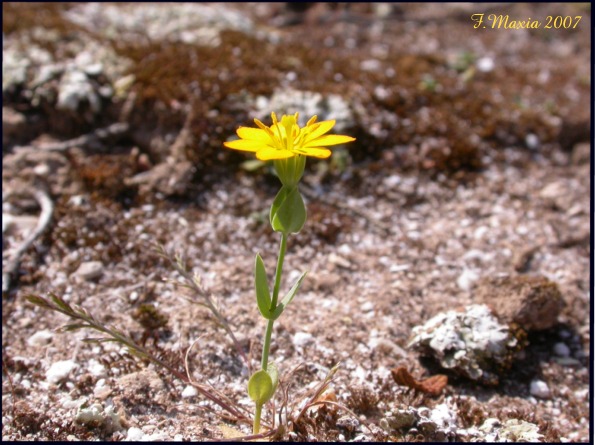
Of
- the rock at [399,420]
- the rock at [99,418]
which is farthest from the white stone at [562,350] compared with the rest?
the rock at [99,418]

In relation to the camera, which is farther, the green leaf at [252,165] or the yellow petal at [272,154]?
the green leaf at [252,165]

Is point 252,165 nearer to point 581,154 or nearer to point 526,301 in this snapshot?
point 526,301

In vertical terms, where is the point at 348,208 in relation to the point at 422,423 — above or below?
above

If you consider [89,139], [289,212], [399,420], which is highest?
[89,139]

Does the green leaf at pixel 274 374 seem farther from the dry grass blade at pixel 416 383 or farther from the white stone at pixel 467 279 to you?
the white stone at pixel 467 279

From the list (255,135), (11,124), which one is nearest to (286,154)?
(255,135)

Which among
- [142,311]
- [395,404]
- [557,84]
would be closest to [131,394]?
[142,311]

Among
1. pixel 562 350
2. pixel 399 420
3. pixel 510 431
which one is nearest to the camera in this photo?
pixel 399 420
